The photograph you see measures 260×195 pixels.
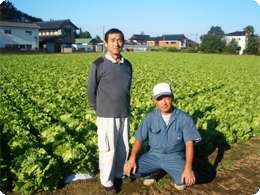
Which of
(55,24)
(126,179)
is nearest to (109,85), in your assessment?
(126,179)

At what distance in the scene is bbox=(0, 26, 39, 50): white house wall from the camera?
4152cm

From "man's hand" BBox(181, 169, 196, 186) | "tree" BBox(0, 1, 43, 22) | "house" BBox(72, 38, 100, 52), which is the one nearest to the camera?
"man's hand" BBox(181, 169, 196, 186)

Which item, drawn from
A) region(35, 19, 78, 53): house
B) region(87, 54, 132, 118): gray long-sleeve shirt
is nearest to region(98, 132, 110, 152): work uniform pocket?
region(87, 54, 132, 118): gray long-sleeve shirt

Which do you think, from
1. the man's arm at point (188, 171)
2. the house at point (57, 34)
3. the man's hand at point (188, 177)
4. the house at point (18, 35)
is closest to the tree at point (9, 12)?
the house at point (57, 34)

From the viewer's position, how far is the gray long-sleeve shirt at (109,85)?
3137 mm

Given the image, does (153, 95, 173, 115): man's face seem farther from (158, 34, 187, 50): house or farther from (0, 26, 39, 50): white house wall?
(158, 34, 187, 50): house

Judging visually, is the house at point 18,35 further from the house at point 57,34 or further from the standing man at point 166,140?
the standing man at point 166,140

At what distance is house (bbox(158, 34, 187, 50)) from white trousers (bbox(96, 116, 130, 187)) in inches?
3216

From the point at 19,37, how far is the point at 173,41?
177 feet

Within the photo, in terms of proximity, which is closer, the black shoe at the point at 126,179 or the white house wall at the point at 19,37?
the black shoe at the point at 126,179

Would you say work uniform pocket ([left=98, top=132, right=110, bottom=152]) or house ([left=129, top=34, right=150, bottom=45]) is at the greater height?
house ([left=129, top=34, right=150, bottom=45])

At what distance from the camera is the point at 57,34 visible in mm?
55406

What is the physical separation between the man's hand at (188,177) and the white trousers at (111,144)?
34.4 inches

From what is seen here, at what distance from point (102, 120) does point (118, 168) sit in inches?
34.7
